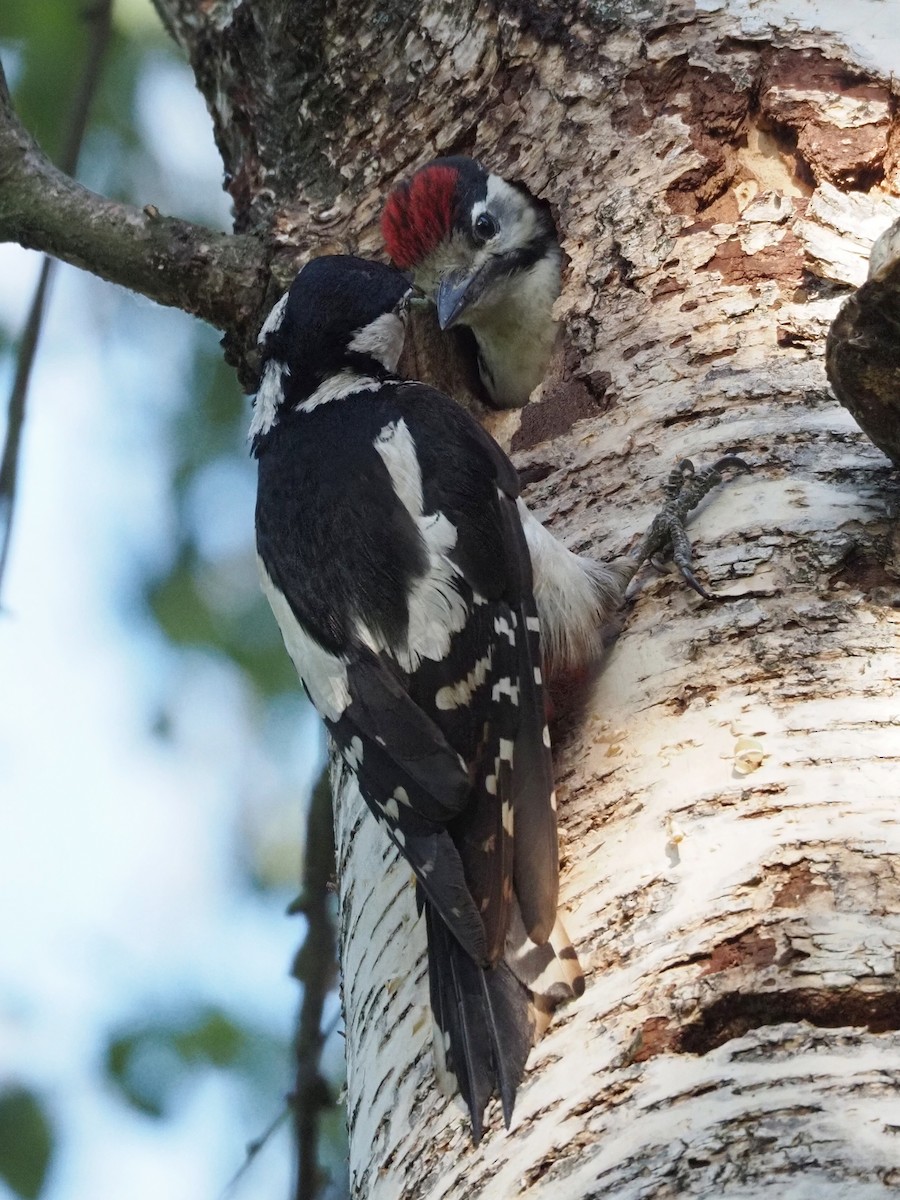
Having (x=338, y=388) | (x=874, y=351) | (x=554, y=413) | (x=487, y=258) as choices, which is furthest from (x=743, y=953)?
(x=487, y=258)

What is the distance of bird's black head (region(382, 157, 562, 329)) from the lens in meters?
2.91

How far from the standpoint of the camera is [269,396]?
2.78 metres

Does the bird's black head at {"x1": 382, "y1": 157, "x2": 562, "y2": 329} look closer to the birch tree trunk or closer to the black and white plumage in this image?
the birch tree trunk

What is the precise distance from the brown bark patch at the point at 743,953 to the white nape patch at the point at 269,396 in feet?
5.12

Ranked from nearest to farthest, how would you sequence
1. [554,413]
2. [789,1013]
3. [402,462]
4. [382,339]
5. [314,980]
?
1. [789,1013]
2. [402,462]
3. [554,413]
4. [382,339]
5. [314,980]

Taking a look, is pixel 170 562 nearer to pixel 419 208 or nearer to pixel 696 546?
pixel 419 208

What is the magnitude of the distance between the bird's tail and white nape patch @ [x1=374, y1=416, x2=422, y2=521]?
707 millimetres

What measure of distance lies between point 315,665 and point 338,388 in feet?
2.27

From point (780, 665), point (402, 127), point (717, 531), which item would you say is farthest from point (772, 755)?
point (402, 127)

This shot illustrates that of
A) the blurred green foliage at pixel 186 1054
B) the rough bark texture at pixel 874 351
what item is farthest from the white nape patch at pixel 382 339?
the blurred green foliage at pixel 186 1054

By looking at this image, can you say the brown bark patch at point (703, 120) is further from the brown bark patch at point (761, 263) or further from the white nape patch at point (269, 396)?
the white nape patch at point (269, 396)

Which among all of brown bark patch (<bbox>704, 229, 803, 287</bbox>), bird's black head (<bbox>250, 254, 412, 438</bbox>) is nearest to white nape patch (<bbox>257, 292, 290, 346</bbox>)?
bird's black head (<bbox>250, 254, 412, 438</bbox>)

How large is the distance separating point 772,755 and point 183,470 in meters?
2.99

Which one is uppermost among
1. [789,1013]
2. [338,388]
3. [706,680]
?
[338,388]
